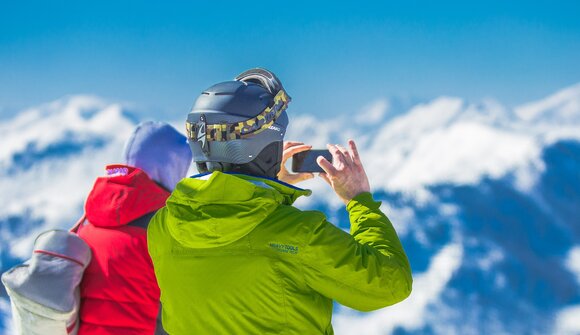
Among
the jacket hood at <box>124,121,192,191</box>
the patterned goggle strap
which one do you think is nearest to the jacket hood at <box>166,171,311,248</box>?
the patterned goggle strap

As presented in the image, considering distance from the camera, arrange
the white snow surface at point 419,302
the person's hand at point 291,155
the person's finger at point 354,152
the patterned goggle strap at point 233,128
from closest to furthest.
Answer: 1. the patterned goggle strap at point 233,128
2. the person's finger at point 354,152
3. the person's hand at point 291,155
4. the white snow surface at point 419,302

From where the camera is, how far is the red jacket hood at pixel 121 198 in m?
3.33

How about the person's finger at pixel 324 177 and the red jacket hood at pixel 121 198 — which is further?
the red jacket hood at pixel 121 198

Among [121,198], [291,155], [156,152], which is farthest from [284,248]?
[156,152]

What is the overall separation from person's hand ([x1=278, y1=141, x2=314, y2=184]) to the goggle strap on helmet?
0.30 m

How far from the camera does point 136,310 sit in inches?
132

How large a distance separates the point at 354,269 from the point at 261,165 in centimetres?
49

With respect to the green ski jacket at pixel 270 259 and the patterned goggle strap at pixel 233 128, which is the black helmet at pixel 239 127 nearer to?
the patterned goggle strap at pixel 233 128

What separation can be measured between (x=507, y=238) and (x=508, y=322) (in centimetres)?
1230

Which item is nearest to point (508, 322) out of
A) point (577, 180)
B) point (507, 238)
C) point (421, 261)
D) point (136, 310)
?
point (421, 261)

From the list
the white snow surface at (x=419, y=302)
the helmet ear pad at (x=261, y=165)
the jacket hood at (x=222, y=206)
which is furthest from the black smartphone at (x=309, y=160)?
the white snow surface at (x=419, y=302)

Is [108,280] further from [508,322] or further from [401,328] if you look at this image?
[508,322]

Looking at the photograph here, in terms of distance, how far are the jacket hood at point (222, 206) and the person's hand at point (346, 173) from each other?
0.56 feet

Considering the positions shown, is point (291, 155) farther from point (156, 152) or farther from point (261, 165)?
point (156, 152)
